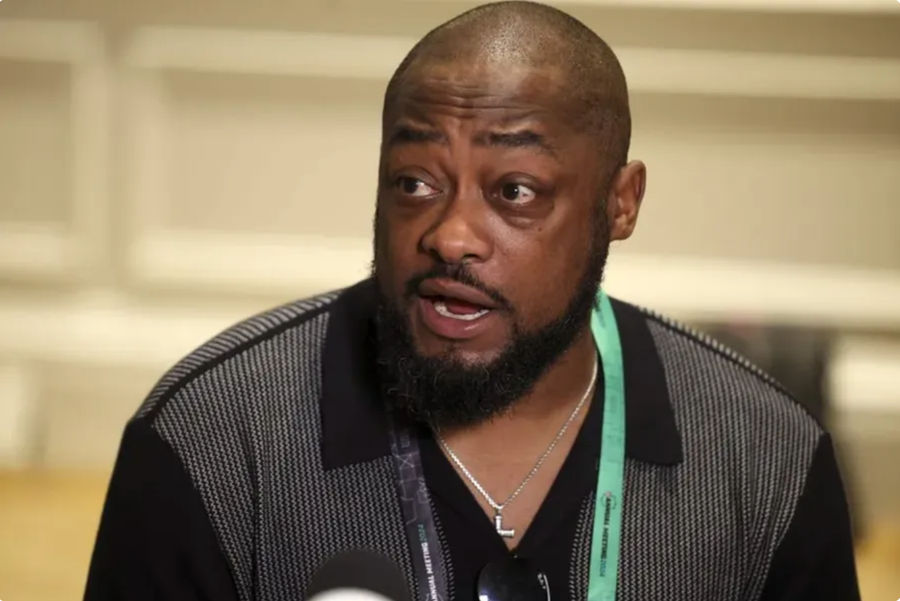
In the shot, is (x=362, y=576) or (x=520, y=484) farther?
(x=520, y=484)

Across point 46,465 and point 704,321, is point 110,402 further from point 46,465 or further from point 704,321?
point 704,321

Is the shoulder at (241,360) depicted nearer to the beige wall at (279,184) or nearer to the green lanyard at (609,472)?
the green lanyard at (609,472)

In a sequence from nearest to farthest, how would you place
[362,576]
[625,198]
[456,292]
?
1. [362,576]
2. [456,292]
3. [625,198]

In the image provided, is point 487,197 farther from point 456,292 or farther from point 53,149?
point 53,149

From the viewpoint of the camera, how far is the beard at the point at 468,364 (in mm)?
1560

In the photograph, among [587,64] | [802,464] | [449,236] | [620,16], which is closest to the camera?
[449,236]

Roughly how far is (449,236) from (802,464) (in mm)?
534

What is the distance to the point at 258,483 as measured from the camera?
1.62 m

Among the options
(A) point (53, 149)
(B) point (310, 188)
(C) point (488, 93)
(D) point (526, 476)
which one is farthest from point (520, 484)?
(A) point (53, 149)

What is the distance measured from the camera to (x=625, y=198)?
1723mm

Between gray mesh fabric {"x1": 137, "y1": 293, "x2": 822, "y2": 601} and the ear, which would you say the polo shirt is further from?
the ear

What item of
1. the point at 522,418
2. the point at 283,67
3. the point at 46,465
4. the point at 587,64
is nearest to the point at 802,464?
the point at 522,418

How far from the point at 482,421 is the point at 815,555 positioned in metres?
0.40

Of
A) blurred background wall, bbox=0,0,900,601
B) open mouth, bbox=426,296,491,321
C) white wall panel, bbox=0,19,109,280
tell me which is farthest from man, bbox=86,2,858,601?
white wall panel, bbox=0,19,109,280
